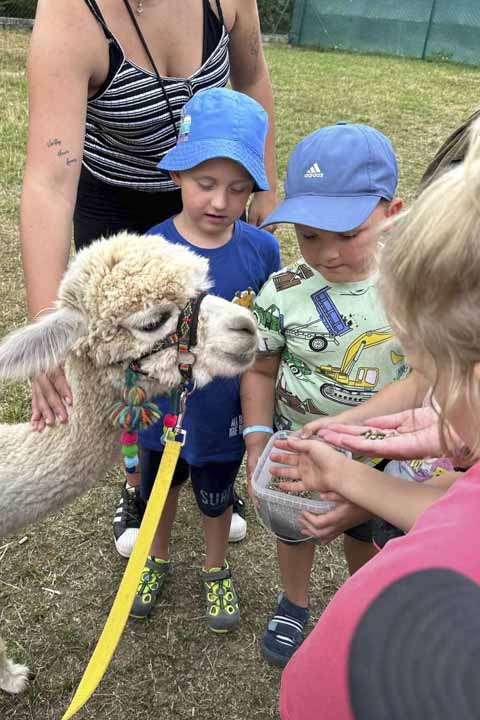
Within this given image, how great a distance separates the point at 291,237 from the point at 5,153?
10.1ft

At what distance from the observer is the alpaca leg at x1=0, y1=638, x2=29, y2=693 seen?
172 centimetres

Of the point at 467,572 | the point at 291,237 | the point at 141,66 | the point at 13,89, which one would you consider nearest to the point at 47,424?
the point at 141,66

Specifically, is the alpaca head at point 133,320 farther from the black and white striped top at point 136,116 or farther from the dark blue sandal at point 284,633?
the dark blue sandal at point 284,633

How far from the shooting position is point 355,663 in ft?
1.77

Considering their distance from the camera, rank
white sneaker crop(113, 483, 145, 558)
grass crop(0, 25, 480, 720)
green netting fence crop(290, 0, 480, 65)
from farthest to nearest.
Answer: green netting fence crop(290, 0, 480, 65) < white sneaker crop(113, 483, 145, 558) < grass crop(0, 25, 480, 720)

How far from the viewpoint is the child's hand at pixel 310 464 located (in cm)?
119

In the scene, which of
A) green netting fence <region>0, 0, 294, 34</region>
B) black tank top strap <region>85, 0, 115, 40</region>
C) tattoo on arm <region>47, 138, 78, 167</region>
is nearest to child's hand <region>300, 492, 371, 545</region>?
tattoo on arm <region>47, 138, 78, 167</region>

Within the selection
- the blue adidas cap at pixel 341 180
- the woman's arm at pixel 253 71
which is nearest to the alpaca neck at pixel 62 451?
the blue adidas cap at pixel 341 180

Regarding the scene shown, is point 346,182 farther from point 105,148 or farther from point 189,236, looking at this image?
point 105,148

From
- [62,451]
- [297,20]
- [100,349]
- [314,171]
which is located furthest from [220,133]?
[297,20]

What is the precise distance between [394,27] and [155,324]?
17.5m

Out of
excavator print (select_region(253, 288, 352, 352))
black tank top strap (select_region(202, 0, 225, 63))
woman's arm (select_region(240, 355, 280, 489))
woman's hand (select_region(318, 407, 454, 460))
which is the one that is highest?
black tank top strap (select_region(202, 0, 225, 63))

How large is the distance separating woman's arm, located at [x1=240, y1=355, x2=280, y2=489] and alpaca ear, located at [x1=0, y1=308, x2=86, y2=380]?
0.50m

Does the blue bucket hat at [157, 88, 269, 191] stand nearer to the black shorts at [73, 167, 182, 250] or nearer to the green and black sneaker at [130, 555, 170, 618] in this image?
the black shorts at [73, 167, 182, 250]
